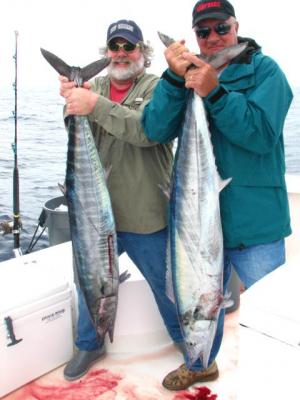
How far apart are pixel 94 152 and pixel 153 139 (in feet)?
0.93

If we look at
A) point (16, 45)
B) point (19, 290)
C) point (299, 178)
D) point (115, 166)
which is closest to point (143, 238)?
point (115, 166)

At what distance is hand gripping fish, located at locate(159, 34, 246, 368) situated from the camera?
1.88 meters

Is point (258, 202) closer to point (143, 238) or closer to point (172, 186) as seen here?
point (172, 186)

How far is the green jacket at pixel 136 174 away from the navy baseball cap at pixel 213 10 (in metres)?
0.48

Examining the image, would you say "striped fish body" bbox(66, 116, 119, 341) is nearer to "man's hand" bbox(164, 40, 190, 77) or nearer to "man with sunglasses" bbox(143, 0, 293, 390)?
"man with sunglasses" bbox(143, 0, 293, 390)

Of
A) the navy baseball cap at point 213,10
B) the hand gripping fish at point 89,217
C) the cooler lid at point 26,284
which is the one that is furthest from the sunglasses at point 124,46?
the cooler lid at point 26,284

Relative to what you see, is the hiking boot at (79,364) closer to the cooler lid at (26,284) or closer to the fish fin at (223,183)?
the cooler lid at (26,284)

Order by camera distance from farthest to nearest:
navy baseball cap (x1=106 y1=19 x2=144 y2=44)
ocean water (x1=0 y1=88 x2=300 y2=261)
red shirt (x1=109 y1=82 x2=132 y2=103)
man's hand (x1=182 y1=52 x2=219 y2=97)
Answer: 1. ocean water (x1=0 y1=88 x2=300 y2=261)
2. red shirt (x1=109 y1=82 x2=132 y2=103)
3. navy baseball cap (x1=106 y1=19 x2=144 y2=44)
4. man's hand (x1=182 y1=52 x2=219 y2=97)

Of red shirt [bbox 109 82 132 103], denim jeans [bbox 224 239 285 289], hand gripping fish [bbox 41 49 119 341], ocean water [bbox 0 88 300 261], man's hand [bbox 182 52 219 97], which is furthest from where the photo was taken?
ocean water [bbox 0 88 300 261]

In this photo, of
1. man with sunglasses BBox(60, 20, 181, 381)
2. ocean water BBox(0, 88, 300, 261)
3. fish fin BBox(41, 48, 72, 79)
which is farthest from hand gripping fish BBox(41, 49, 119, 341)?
ocean water BBox(0, 88, 300, 261)

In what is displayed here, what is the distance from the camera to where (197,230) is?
1910 millimetres

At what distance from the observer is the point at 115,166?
2299 millimetres

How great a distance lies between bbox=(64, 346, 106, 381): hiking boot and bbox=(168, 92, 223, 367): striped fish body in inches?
33.5

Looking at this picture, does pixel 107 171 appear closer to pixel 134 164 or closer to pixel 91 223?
pixel 134 164
